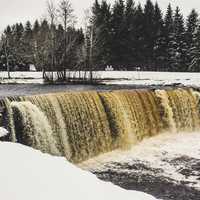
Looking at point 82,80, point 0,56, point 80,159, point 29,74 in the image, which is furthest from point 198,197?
point 0,56

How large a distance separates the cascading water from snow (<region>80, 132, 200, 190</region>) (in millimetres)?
494

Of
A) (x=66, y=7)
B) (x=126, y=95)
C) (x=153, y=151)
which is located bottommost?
(x=153, y=151)

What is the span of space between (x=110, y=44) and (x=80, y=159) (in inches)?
1362

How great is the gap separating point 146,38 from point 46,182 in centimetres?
4718

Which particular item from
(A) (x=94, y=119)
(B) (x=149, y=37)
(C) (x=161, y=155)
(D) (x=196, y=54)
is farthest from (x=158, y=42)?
(C) (x=161, y=155)

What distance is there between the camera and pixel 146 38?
2058 inches

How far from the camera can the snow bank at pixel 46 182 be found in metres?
5.70

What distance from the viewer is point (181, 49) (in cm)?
5175

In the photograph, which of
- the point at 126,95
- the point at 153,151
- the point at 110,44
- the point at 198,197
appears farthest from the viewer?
the point at 110,44

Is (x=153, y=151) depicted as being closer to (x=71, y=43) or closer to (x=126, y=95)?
(x=126, y=95)

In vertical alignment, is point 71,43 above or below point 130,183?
above

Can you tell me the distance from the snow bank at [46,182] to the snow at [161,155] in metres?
6.61

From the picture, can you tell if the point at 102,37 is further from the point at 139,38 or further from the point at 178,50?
the point at 178,50

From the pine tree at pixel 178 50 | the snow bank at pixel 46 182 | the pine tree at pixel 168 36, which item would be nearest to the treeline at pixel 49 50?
the pine tree at pixel 168 36
